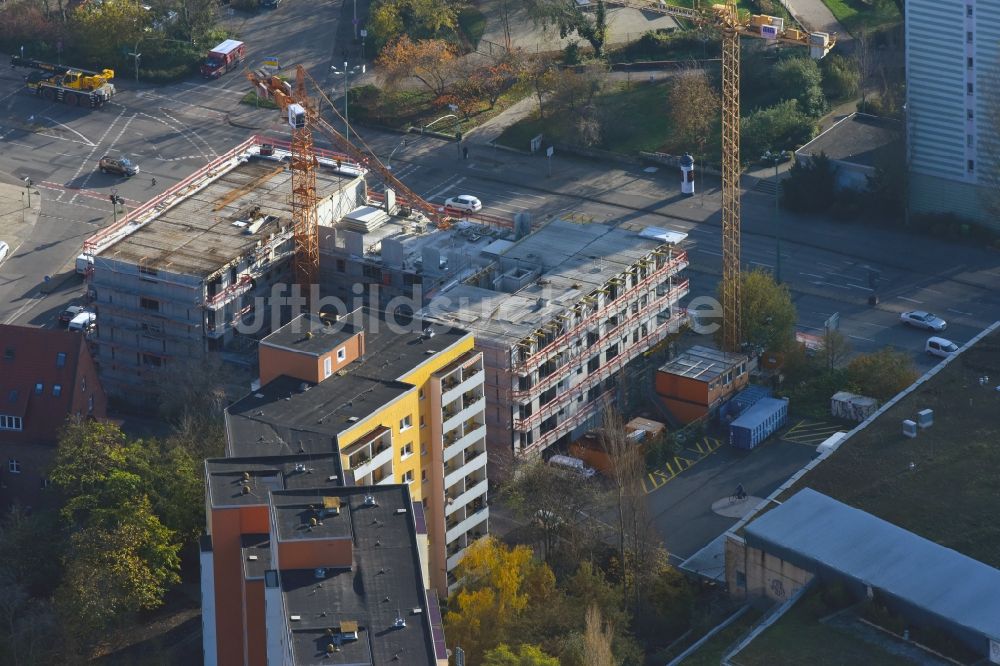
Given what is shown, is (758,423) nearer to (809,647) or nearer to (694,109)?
(809,647)

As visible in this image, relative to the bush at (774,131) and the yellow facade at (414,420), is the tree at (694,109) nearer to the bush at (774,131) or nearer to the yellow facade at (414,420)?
the bush at (774,131)

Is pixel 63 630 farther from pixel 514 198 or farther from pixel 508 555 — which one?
pixel 514 198

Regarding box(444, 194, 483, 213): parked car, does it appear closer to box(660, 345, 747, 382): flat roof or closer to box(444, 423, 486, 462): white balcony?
box(660, 345, 747, 382): flat roof

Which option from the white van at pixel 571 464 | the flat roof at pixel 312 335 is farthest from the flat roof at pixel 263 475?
the white van at pixel 571 464

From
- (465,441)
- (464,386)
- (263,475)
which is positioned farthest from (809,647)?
(263,475)

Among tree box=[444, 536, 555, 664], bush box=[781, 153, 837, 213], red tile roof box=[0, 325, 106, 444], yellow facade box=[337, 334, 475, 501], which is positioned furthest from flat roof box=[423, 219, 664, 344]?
bush box=[781, 153, 837, 213]

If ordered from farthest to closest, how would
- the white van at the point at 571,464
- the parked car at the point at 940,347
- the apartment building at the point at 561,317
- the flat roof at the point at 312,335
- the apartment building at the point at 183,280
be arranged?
the parked car at the point at 940,347
the apartment building at the point at 183,280
the apartment building at the point at 561,317
the white van at the point at 571,464
the flat roof at the point at 312,335
